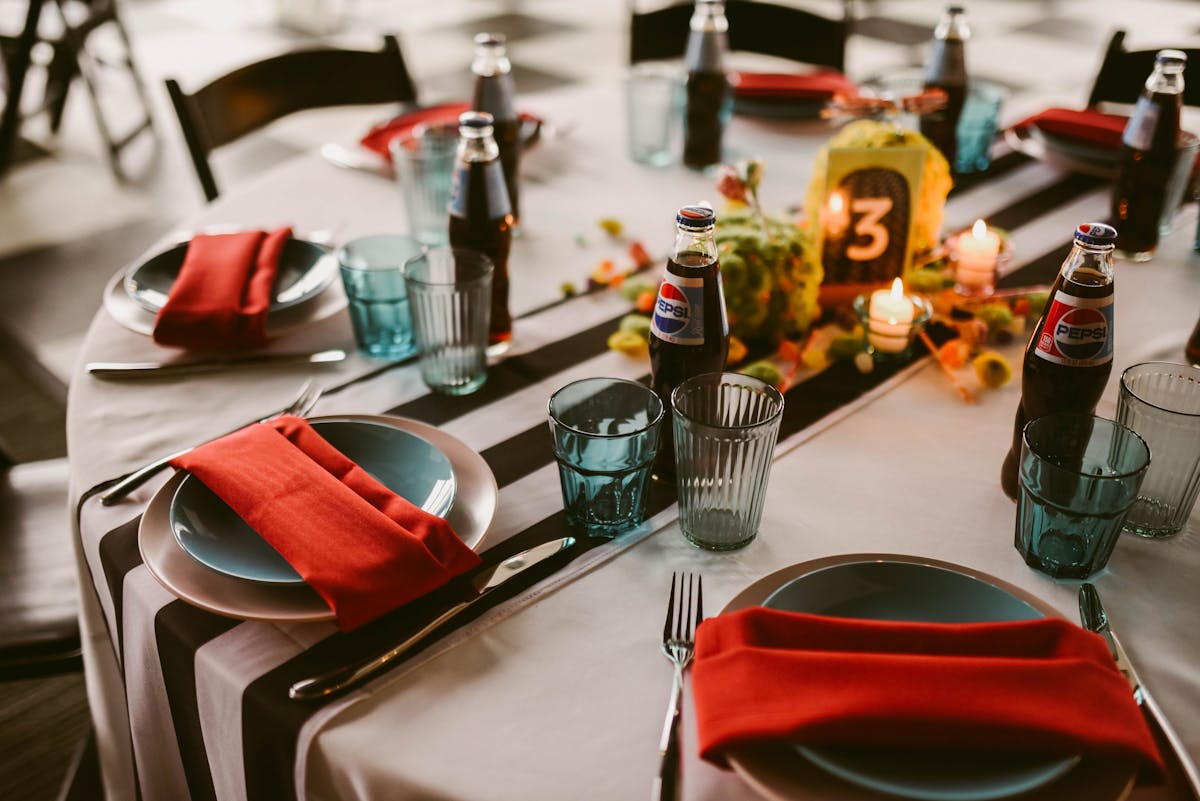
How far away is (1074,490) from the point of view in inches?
31.9

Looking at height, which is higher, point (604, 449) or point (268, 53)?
point (604, 449)

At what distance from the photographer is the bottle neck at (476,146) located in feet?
3.63

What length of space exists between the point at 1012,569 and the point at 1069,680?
0.21 meters

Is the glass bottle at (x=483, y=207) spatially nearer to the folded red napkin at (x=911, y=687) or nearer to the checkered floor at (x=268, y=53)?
the folded red napkin at (x=911, y=687)

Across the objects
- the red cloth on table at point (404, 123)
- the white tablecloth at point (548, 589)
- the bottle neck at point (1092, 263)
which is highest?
the bottle neck at point (1092, 263)

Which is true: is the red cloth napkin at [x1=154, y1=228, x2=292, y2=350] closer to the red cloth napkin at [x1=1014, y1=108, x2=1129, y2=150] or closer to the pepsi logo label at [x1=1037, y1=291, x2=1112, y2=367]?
the pepsi logo label at [x1=1037, y1=291, x2=1112, y2=367]

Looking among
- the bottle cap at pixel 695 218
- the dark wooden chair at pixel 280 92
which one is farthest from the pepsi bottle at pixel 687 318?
the dark wooden chair at pixel 280 92

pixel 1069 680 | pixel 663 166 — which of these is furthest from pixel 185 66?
pixel 1069 680

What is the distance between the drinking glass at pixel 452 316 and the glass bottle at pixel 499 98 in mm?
274

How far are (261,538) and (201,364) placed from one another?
1.17 ft

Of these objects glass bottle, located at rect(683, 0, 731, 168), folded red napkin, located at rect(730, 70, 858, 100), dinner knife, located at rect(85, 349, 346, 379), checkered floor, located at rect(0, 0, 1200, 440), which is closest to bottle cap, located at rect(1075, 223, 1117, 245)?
dinner knife, located at rect(85, 349, 346, 379)

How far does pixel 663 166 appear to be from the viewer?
1657 millimetres

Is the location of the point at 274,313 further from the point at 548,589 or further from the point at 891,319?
the point at 891,319

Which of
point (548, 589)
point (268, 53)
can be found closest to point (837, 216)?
point (548, 589)
